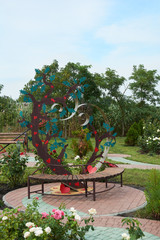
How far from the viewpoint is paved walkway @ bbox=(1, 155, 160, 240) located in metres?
3.77

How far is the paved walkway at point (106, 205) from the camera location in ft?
12.4

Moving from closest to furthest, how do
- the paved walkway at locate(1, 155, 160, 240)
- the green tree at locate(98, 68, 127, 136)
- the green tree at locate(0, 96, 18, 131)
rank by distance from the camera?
1. the paved walkway at locate(1, 155, 160, 240)
2. the green tree at locate(0, 96, 18, 131)
3. the green tree at locate(98, 68, 127, 136)

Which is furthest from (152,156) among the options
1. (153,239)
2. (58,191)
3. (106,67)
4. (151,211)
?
(106,67)

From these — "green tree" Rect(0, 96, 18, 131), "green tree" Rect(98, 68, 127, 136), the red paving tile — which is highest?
"green tree" Rect(98, 68, 127, 136)

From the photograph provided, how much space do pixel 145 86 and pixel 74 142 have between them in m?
19.1

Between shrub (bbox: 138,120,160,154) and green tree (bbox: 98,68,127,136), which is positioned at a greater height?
green tree (bbox: 98,68,127,136)

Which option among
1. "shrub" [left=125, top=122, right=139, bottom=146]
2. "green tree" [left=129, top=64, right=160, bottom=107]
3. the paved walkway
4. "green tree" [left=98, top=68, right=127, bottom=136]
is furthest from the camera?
"green tree" [left=129, top=64, right=160, bottom=107]

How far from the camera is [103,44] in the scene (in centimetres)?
889

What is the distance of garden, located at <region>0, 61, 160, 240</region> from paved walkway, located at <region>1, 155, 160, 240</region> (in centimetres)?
19

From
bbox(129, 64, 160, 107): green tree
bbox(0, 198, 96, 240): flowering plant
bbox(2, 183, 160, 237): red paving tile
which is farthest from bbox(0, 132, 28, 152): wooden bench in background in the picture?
bbox(129, 64, 160, 107): green tree

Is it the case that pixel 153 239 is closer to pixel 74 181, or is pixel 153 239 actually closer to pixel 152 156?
pixel 74 181

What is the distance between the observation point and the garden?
308cm

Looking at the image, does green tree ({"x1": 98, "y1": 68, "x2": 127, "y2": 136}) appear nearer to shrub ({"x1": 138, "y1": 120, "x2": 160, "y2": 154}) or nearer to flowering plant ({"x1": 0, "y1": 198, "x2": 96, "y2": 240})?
shrub ({"x1": 138, "y1": 120, "x2": 160, "y2": 154})

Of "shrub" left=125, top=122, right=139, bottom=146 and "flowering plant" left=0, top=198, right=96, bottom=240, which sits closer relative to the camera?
"flowering plant" left=0, top=198, right=96, bottom=240
